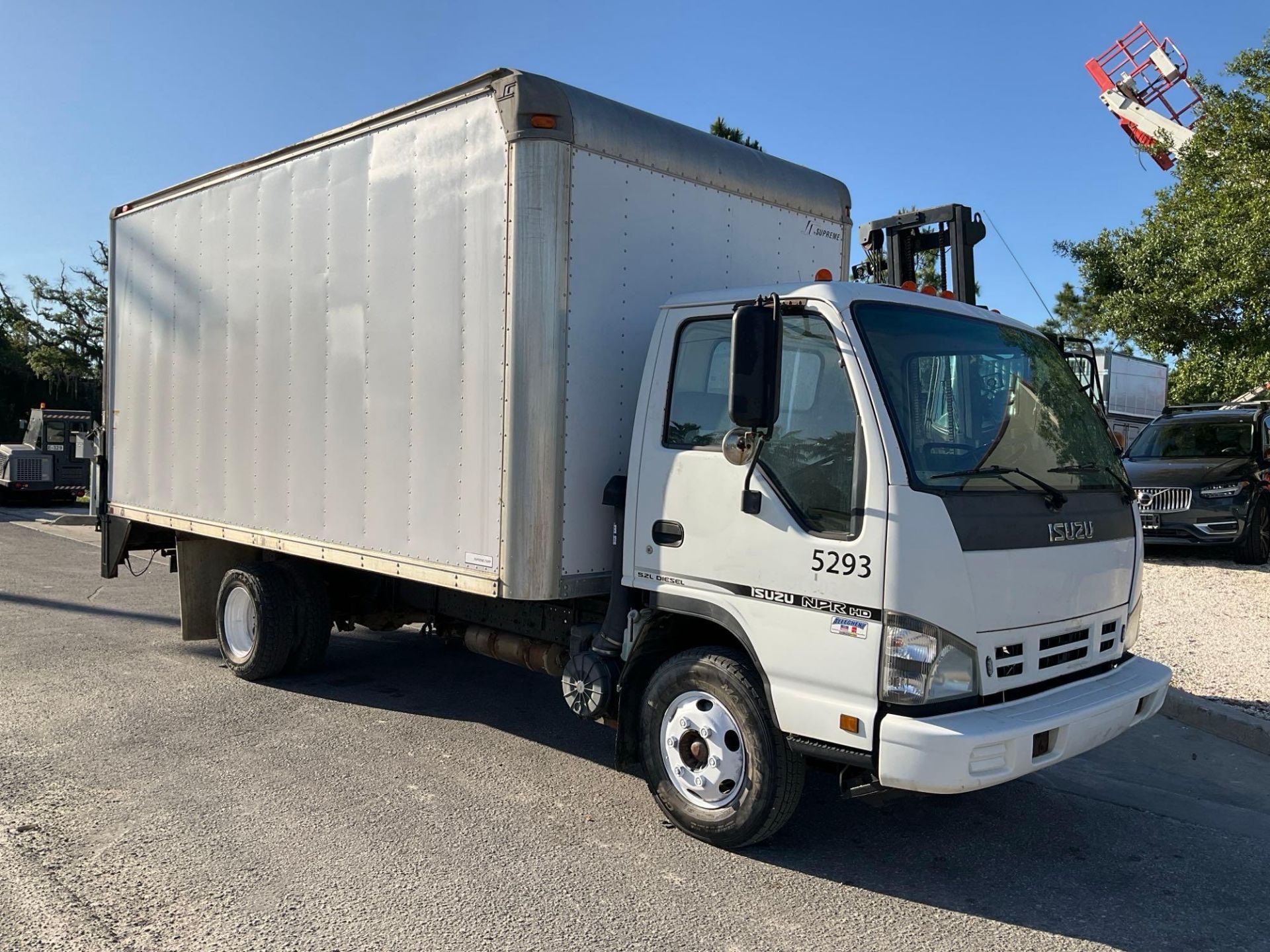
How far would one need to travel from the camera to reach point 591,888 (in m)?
4.02

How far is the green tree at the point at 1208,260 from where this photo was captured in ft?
47.5

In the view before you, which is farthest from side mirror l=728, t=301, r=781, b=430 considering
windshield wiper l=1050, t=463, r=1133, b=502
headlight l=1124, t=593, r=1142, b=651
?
headlight l=1124, t=593, r=1142, b=651

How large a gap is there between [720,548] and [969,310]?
1654 millimetres

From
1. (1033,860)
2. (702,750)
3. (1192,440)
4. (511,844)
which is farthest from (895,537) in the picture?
(1192,440)

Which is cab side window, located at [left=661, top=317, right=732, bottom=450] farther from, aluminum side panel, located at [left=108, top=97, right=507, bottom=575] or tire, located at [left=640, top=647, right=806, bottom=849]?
tire, located at [left=640, top=647, right=806, bottom=849]

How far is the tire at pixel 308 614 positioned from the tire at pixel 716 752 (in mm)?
3261

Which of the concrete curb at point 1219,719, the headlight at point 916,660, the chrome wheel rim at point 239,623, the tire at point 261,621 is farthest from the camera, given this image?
the chrome wheel rim at point 239,623

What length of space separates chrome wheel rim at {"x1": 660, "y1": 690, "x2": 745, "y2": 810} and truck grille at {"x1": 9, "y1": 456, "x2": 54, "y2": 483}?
23158mm

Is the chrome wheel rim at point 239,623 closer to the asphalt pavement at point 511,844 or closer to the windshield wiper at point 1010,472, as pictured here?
the asphalt pavement at point 511,844

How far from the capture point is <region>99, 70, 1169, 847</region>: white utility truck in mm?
3908

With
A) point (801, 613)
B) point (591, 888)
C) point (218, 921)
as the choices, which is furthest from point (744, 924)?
point (218, 921)

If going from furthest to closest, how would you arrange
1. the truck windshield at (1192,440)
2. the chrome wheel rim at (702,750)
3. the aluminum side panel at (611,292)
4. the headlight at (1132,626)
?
1. the truck windshield at (1192,440)
2. the aluminum side panel at (611,292)
3. the headlight at (1132,626)
4. the chrome wheel rim at (702,750)

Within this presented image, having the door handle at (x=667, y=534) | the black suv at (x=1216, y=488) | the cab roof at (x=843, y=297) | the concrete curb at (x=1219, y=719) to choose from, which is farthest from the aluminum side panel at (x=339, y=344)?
the black suv at (x=1216, y=488)

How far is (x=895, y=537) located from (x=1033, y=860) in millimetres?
1774
